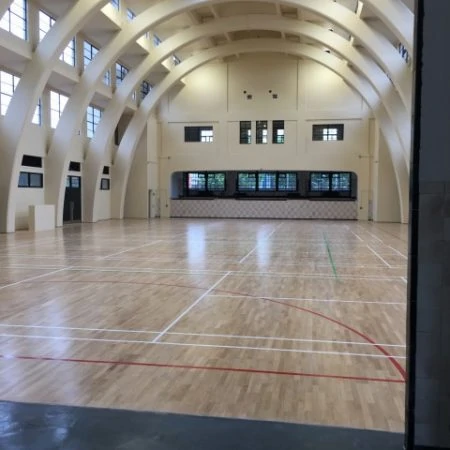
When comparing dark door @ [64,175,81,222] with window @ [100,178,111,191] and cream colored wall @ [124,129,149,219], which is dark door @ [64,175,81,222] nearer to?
window @ [100,178,111,191]

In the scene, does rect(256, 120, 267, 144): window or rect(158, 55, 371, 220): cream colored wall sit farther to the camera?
rect(256, 120, 267, 144): window

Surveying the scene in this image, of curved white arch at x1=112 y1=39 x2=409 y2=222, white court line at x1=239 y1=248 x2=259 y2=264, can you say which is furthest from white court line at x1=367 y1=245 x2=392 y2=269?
curved white arch at x1=112 y1=39 x2=409 y2=222

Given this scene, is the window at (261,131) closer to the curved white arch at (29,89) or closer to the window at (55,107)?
the window at (55,107)

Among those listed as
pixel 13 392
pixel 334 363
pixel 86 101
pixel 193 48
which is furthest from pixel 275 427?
pixel 193 48

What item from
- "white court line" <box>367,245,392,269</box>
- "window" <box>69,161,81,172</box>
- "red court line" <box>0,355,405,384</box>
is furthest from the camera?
"window" <box>69,161,81,172</box>

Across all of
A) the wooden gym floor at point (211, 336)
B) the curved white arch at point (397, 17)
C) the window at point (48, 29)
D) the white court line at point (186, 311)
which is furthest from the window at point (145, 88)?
the white court line at point (186, 311)

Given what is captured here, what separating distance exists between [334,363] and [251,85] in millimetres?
34570

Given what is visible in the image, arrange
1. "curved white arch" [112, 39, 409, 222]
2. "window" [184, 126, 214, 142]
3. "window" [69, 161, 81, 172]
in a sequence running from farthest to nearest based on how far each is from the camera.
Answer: "window" [184, 126, 214, 142], "curved white arch" [112, 39, 409, 222], "window" [69, 161, 81, 172]

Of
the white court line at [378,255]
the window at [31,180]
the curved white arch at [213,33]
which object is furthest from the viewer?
the curved white arch at [213,33]

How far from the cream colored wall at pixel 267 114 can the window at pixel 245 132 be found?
306 millimetres

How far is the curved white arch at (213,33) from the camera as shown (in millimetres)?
28375

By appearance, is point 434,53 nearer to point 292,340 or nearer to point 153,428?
point 153,428

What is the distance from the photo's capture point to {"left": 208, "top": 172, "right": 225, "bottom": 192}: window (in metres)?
40.9

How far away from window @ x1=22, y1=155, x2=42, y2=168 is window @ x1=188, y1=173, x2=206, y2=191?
16.0m
